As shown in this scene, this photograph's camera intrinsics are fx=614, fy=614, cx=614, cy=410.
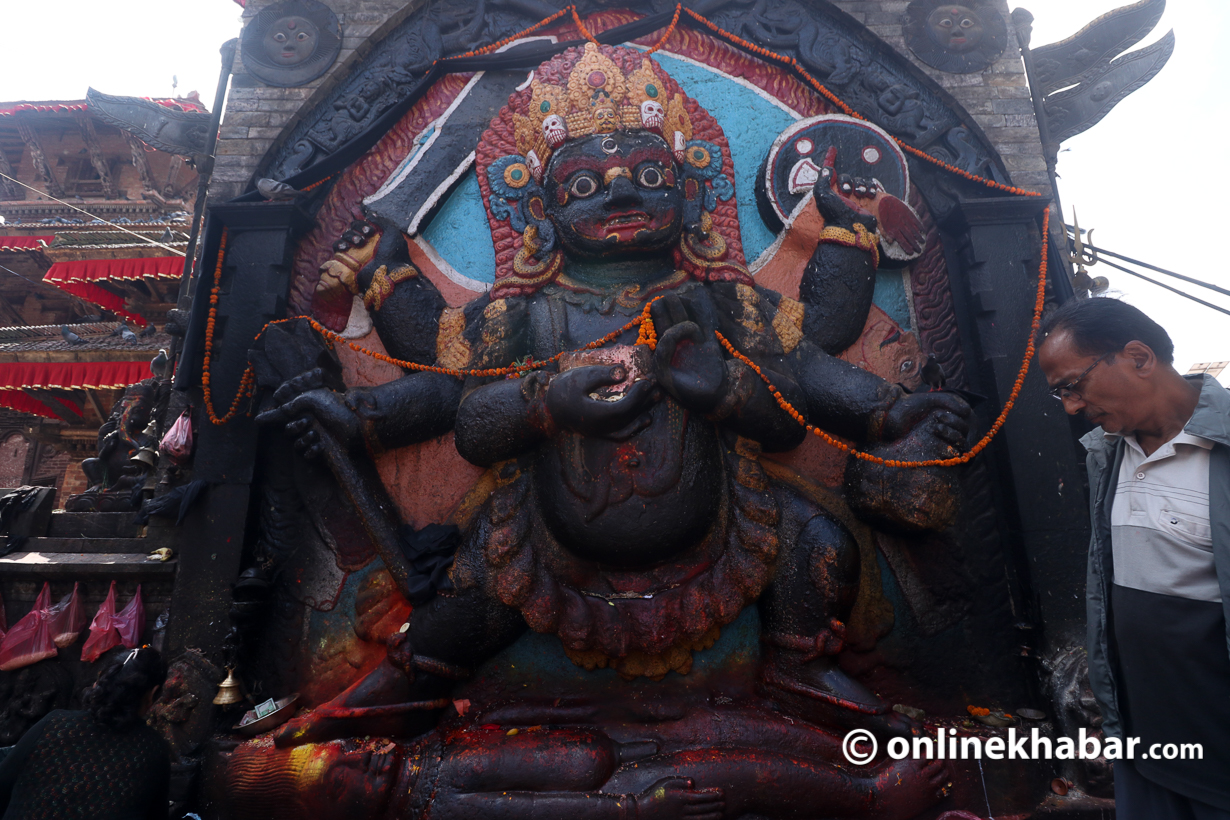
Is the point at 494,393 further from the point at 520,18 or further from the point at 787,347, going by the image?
the point at 520,18

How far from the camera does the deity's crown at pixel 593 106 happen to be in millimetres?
4168

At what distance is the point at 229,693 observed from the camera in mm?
3633

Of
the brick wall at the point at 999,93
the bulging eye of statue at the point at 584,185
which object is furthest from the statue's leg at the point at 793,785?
the brick wall at the point at 999,93

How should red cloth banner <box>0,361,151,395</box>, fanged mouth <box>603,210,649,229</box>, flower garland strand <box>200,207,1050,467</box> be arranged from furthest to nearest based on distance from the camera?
red cloth banner <box>0,361,151,395</box>
fanged mouth <box>603,210,649,229</box>
flower garland strand <box>200,207,1050,467</box>

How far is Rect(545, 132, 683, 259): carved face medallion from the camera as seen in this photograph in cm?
399

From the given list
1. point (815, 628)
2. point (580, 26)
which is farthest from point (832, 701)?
point (580, 26)

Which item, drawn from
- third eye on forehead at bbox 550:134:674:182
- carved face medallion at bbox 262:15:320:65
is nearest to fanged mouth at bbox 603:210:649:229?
third eye on forehead at bbox 550:134:674:182

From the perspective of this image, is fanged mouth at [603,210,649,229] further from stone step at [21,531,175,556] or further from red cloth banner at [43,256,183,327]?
red cloth banner at [43,256,183,327]

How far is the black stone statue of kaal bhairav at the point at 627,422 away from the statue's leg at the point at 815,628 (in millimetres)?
12

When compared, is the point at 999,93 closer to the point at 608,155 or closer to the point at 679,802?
the point at 608,155

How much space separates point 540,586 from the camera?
11.6ft

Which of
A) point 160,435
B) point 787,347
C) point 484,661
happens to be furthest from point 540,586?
point 160,435

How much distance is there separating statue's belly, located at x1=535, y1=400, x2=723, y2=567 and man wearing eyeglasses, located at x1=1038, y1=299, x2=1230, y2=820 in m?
1.72

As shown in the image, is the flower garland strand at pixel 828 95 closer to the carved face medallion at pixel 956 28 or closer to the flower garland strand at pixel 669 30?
the flower garland strand at pixel 669 30
